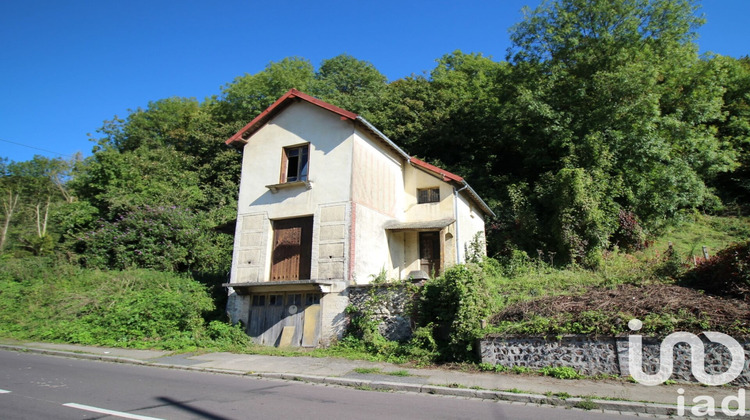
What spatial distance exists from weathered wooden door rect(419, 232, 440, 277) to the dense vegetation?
281 centimetres

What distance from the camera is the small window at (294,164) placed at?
1544 centimetres

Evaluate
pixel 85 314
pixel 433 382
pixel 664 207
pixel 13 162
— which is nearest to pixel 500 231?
pixel 664 207

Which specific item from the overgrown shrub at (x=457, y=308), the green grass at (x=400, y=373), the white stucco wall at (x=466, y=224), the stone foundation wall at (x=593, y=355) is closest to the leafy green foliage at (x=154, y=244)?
the white stucco wall at (x=466, y=224)

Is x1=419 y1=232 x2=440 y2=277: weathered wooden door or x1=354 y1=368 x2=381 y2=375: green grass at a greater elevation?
x1=419 y1=232 x2=440 y2=277: weathered wooden door

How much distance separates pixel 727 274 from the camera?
9586 mm

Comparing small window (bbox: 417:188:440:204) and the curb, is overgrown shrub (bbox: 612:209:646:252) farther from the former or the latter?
the curb

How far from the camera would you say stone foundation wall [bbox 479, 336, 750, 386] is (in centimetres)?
773

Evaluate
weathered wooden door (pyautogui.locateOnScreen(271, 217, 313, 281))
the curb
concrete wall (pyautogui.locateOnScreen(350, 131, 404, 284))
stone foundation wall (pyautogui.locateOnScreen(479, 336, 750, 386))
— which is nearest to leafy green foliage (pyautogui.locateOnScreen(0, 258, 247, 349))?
weathered wooden door (pyautogui.locateOnScreen(271, 217, 313, 281))

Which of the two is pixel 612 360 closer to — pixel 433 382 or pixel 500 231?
pixel 433 382

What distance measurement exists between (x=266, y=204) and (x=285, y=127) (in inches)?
127

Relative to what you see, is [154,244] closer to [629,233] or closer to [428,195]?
[428,195]

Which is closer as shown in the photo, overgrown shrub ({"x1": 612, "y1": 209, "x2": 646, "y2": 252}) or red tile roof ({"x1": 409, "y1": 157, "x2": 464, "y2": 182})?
red tile roof ({"x1": 409, "y1": 157, "x2": 464, "y2": 182})

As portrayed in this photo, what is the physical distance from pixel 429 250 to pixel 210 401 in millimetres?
12505

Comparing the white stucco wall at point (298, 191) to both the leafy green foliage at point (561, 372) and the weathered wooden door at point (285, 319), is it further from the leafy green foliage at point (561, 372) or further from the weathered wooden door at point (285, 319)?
the leafy green foliage at point (561, 372)
